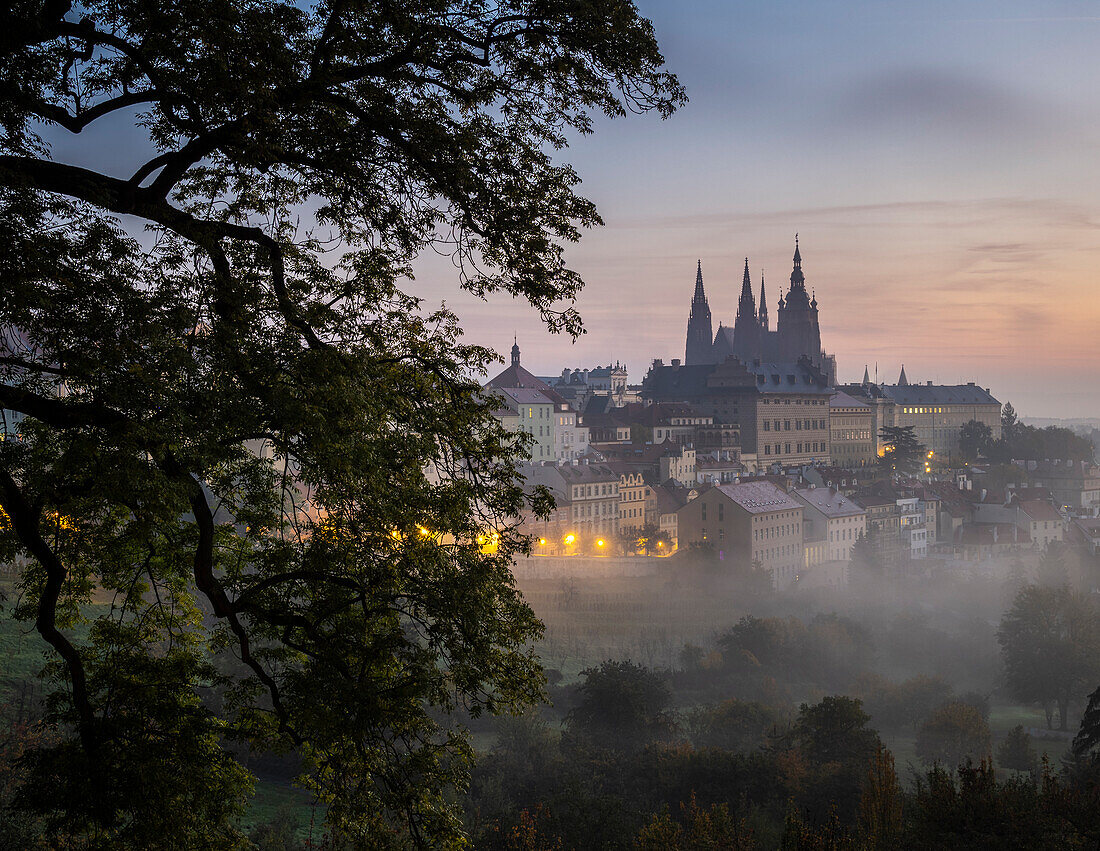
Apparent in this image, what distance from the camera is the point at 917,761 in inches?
1325

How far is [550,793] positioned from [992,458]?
11218 centimetres

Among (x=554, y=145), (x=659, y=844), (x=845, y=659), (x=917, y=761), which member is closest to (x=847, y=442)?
(x=845, y=659)

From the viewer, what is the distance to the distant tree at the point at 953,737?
33.2 m

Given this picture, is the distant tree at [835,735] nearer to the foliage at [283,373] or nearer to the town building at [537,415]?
the foliage at [283,373]

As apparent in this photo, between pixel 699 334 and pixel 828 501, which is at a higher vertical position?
pixel 699 334

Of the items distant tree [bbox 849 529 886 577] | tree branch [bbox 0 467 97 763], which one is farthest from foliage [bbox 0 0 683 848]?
distant tree [bbox 849 529 886 577]

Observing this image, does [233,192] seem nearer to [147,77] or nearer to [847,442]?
[147,77]

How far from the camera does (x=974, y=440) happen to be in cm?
12281

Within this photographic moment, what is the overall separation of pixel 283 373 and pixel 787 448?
354ft

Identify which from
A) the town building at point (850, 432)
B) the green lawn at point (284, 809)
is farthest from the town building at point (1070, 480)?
the green lawn at point (284, 809)

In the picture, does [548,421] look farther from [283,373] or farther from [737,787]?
[283,373]

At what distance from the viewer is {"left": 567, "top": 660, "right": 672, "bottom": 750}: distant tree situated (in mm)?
30203

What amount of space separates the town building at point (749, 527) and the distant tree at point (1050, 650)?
54.9 ft

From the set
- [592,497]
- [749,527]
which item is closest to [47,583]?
[749,527]
